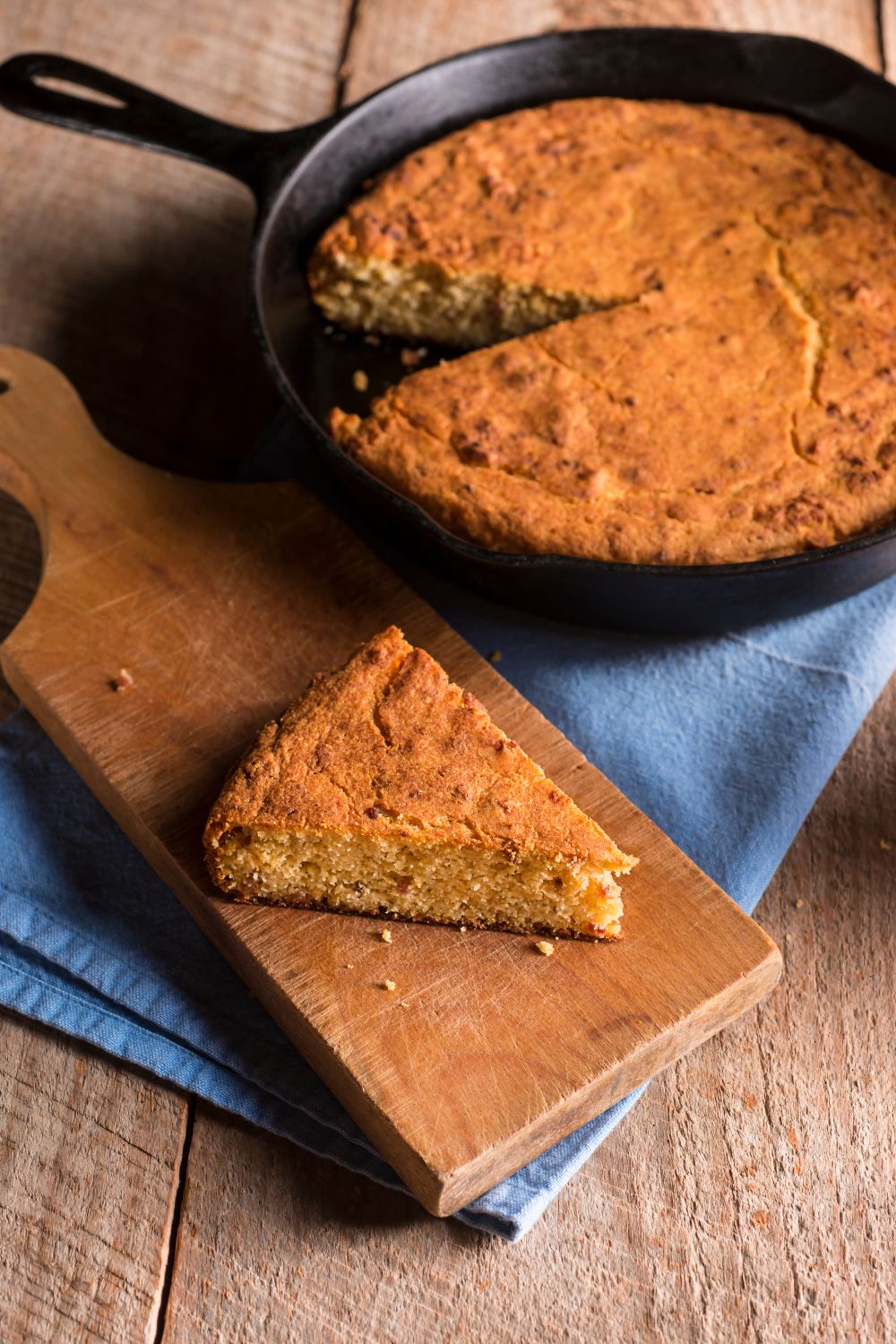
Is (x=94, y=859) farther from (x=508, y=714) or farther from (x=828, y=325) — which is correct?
(x=828, y=325)

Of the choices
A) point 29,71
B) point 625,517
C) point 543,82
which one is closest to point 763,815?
point 625,517

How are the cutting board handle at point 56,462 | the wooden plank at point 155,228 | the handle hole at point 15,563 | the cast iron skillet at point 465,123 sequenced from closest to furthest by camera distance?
the cast iron skillet at point 465,123
the cutting board handle at point 56,462
the handle hole at point 15,563
the wooden plank at point 155,228

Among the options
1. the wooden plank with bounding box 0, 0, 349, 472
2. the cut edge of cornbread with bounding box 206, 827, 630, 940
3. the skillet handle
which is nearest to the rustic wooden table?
the cut edge of cornbread with bounding box 206, 827, 630, 940

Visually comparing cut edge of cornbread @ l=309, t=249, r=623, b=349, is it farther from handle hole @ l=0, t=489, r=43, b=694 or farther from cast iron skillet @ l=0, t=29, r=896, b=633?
handle hole @ l=0, t=489, r=43, b=694

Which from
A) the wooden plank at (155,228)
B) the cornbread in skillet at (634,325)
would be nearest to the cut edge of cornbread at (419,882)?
the cornbread in skillet at (634,325)

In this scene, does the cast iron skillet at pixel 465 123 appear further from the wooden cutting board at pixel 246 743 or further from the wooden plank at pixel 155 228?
the wooden plank at pixel 155 228
